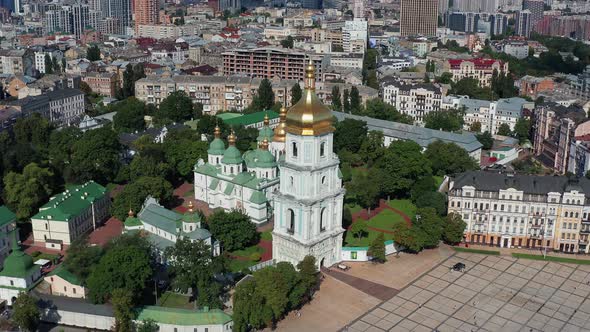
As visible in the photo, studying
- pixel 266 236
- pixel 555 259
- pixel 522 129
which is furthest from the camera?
pixel 522 129

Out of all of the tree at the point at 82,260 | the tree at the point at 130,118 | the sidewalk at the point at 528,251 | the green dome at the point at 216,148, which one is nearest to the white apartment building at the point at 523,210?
the sidewalk at the point at 528,251

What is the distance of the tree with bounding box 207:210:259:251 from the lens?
47.7 m

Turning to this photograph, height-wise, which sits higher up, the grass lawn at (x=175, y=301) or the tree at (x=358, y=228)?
the tree at (x=358, y=228)

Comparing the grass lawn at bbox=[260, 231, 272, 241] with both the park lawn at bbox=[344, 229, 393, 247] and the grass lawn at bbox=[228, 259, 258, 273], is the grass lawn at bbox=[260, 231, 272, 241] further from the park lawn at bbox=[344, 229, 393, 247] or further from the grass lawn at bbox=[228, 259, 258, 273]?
the park lawn at bbox=[344, 229, 393, 247]

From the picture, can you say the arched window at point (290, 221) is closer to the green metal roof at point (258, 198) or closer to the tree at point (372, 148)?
the green metal roof at point (258, 198)

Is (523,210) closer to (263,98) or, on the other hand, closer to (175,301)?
(175,301)

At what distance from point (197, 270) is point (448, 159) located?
3435 cm

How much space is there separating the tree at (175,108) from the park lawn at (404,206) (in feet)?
122

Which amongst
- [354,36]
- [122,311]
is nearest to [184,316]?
[122,311]

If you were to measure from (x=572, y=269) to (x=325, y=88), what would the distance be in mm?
55206

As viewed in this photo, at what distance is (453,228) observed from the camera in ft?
162

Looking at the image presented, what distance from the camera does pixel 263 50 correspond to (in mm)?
107438

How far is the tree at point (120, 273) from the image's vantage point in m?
37.9

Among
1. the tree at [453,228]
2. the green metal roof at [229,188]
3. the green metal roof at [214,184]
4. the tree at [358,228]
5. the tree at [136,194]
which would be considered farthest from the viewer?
the green metal roof at [214,184]
